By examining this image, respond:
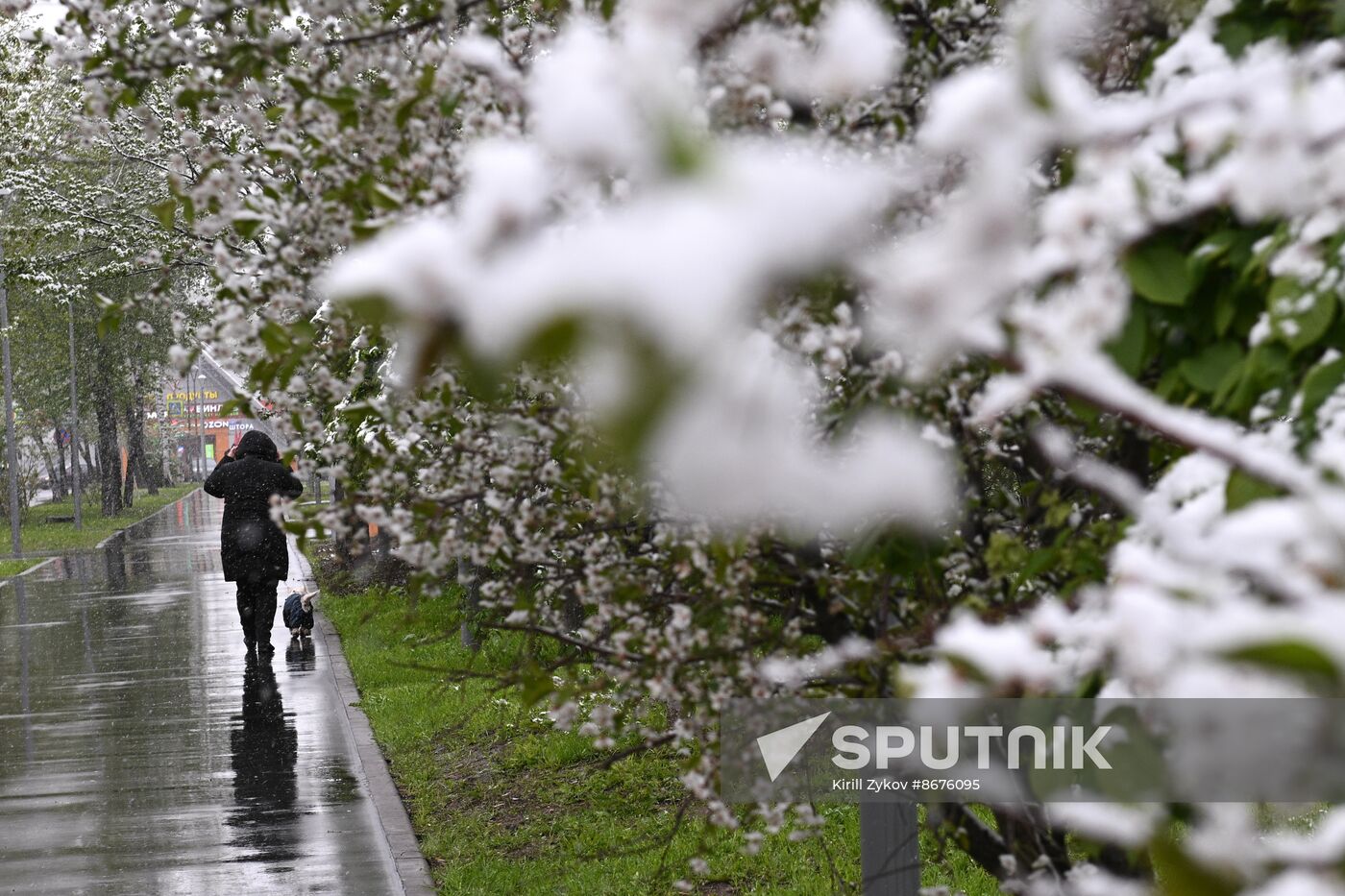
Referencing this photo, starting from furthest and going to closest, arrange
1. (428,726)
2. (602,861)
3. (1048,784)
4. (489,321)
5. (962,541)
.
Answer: (428,726), (602,861), (962,541), (1048,784), (489,321)

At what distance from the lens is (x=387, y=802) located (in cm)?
736

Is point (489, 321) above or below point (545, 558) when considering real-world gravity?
above

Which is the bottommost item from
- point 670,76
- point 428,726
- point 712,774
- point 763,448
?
point 428,726

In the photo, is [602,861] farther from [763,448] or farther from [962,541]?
[763,448]

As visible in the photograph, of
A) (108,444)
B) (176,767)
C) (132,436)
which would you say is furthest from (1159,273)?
(132,436)

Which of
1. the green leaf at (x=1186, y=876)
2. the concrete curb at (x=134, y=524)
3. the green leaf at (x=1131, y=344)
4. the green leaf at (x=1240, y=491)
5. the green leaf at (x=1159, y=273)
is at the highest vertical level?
the green leaf at (x=1159, y=273)

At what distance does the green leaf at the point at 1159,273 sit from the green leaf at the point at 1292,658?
656 mm

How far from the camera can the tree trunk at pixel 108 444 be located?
37125 mm

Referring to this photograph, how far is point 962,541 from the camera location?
3004 millimetres

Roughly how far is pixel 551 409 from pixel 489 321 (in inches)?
98.1

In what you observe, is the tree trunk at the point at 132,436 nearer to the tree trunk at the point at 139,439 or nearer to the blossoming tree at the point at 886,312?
the tree trunk at the point at 139,439

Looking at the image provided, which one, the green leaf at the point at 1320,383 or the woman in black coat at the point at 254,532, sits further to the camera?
the woman in black coat at the point at 254,532

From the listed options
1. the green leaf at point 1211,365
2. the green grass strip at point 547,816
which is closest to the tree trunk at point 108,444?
the green grass strip at point 547,816

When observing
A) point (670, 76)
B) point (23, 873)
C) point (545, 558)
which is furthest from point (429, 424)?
point (23, 873)
